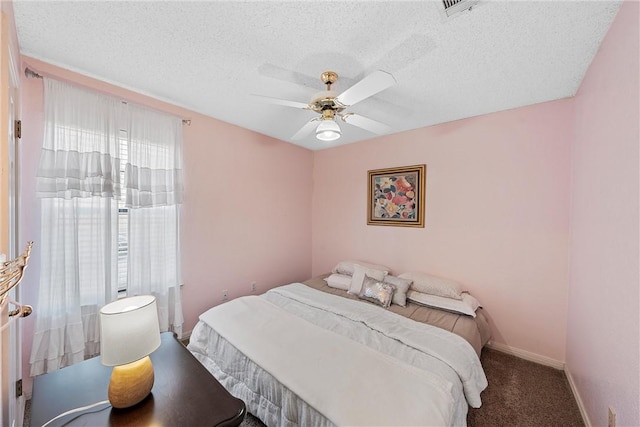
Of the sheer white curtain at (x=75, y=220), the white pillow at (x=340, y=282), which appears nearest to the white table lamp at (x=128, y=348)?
the sheer white curtain at (x=75, y=220)

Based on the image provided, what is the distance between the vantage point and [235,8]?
4.24 feet

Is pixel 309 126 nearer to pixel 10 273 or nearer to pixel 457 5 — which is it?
pixel 457 5

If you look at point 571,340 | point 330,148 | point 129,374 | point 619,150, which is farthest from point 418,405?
point 330,148

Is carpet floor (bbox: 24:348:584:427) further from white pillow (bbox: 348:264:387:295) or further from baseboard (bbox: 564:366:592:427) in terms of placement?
white pillow (bbox: 348:264:387:295)

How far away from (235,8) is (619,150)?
2.15m

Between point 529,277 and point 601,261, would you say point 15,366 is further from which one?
point 529,277

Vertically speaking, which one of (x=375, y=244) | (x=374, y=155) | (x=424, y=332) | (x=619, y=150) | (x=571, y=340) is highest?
(x=374, y=155)

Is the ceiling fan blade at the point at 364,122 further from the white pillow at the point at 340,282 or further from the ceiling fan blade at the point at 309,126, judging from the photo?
the white pillow at the point at 340,282

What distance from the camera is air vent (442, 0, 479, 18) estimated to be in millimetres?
1199

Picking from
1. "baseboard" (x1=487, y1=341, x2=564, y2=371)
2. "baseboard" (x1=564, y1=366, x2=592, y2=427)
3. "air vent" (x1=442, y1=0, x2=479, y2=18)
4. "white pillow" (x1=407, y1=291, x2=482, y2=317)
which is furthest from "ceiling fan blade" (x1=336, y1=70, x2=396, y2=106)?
"baseboard" (x1=487, y1=341, x2=564, y2=371)

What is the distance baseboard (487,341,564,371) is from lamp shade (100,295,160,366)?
3.02 m

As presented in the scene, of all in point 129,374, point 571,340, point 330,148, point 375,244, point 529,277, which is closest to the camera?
point 129,374

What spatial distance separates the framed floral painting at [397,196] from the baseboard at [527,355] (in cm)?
143

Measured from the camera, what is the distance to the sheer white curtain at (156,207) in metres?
2.18
